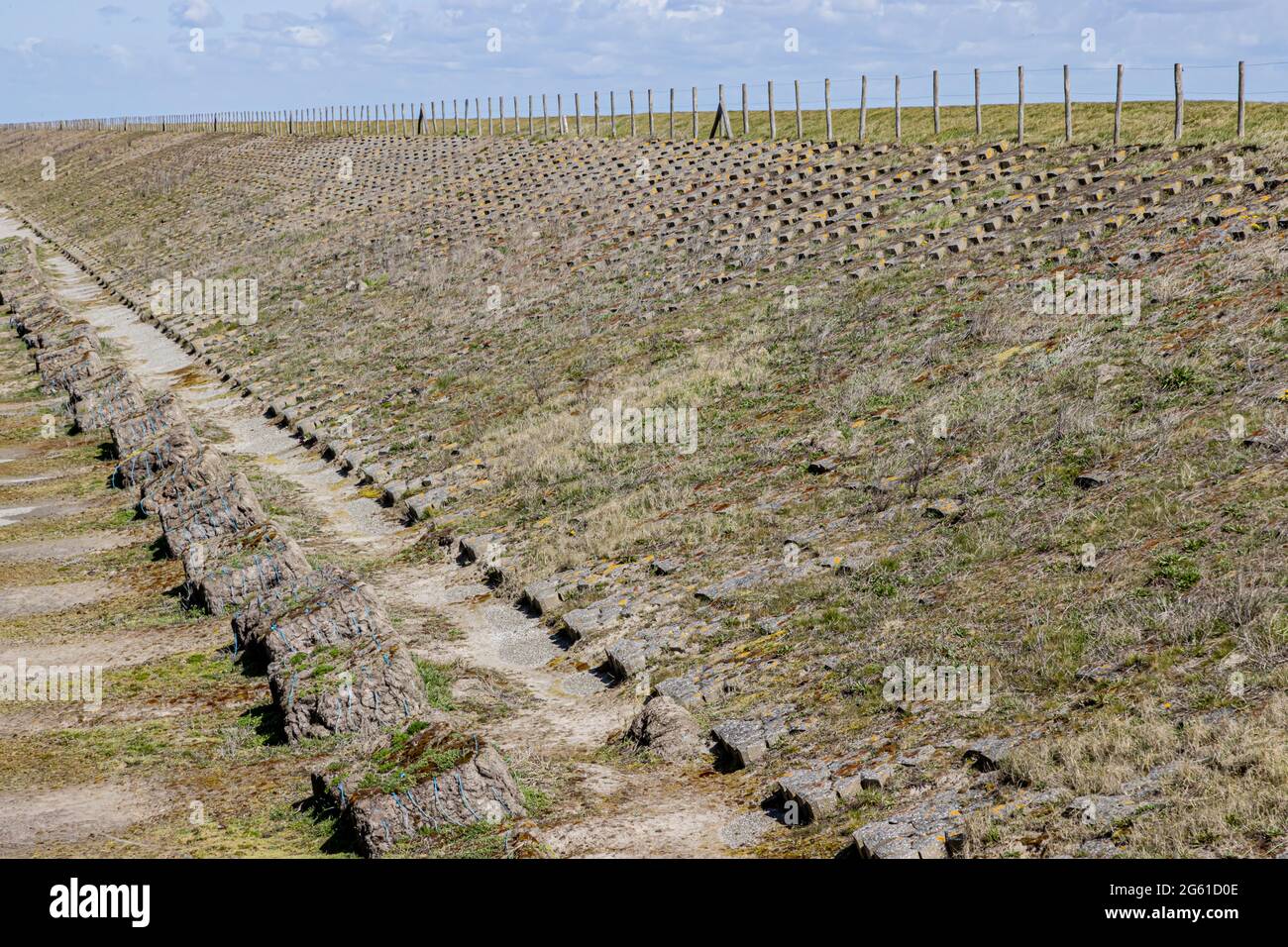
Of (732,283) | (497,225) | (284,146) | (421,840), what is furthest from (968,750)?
(284,146)

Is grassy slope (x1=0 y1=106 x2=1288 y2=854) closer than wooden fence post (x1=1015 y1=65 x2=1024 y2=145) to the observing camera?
Yes

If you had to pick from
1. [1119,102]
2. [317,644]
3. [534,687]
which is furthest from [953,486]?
[1119,102]

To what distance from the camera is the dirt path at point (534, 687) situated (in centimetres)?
1130

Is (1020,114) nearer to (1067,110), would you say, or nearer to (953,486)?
(1067,110)

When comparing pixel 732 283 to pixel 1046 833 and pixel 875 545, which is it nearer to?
pixel 875 545

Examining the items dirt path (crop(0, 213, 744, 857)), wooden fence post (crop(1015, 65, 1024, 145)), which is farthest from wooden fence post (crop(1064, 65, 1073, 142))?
dirt path (crop(0, 213, 744, 857))

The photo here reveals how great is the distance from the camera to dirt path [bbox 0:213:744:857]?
37.1 feet

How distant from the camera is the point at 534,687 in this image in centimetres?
1548

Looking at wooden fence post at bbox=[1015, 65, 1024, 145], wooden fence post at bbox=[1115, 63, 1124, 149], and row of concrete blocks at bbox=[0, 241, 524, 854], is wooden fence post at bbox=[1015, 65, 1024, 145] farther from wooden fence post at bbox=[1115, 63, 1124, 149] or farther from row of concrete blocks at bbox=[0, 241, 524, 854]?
row of concrete blocks at bbox=[0, 241, 524, 854]

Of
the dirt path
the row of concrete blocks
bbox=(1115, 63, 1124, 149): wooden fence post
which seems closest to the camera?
the dirt path

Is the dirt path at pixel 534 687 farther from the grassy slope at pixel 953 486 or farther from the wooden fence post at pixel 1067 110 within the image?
the wooden fence post at pixel 1067 110

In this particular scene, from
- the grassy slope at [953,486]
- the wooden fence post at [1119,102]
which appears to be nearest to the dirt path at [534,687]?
the grassy slope at [953,486]

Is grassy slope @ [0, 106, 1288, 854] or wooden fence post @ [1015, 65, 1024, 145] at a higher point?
wooden fence post @ [1015, 65, 1024, 145]
